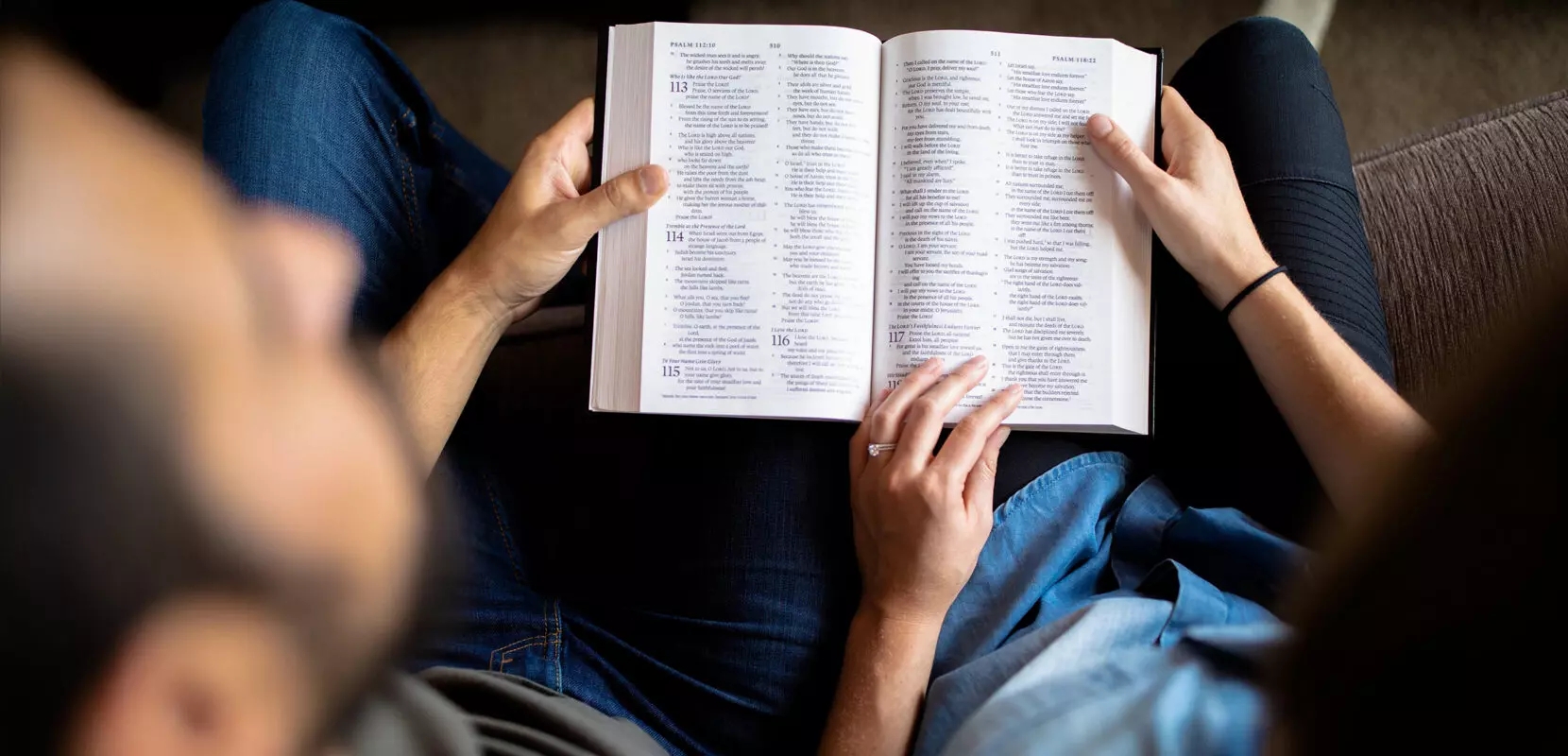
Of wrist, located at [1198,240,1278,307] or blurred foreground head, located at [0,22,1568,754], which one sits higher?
wrist, located at [1198,240,1278,307]

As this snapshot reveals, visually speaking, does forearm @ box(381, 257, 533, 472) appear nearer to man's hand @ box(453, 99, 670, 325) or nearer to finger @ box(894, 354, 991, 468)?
man's hand @ box(453, 99, 670, 325)

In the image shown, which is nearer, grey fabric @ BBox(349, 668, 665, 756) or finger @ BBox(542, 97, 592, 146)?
grey fabric @ BBox(349, 668, 665, 756)

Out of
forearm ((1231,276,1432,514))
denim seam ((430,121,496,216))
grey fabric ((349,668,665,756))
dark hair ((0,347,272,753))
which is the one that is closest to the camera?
dark hair ((0,347,272,753))

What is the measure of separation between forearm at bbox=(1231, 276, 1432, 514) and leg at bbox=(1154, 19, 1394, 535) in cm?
5

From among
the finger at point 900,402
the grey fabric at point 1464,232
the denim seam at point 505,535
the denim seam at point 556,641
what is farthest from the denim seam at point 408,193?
the grey fabric at point 1464,232

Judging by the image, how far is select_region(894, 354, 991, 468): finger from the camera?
0.70m

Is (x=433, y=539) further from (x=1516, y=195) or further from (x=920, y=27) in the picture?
(x=920, y=27)

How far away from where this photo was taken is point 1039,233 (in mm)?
733

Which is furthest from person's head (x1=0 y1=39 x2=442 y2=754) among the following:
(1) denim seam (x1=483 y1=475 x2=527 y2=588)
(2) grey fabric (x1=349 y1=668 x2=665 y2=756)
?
(1) denim seam (x1=483 y1=475 x2=527 y2=588)

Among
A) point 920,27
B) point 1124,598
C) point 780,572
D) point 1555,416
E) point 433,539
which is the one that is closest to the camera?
point 1555,416

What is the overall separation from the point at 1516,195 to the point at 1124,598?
57 centimetres

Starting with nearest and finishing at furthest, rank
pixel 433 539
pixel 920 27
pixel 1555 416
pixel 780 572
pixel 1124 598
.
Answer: pixel 1555 416, pixel 433 539, pixel 1124 598, pixel 780 572, pixel 920 27

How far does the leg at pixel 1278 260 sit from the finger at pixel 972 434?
6.4 inches

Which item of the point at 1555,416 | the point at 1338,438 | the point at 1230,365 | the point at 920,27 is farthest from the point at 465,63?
the point at 1555,416
